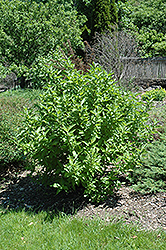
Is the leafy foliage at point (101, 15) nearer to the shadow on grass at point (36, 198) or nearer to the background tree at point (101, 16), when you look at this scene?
the background tree at point (101, 16)

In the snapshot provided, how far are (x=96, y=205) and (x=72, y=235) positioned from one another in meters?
0.67

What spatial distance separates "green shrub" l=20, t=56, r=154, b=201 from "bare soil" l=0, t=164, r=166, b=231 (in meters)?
A: 0.21

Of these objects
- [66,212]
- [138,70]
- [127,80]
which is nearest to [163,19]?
[138,70]

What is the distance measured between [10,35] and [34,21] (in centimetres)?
101

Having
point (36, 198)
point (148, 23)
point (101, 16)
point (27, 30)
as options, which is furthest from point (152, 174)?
point (148, 23)

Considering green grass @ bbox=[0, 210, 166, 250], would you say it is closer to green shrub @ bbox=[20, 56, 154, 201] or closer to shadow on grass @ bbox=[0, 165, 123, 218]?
shadow on grass @ bbox=[0, 165, 123, 218]

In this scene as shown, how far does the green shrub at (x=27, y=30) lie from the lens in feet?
28.0

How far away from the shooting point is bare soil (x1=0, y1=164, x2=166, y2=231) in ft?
10.0

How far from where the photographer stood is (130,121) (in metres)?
3.34

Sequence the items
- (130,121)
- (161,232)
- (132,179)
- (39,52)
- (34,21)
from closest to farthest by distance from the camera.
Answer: (161,232)
(130,121)
(132,179)
(34,21)
(39,52)

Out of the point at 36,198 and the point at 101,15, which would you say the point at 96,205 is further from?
the point at 101,15

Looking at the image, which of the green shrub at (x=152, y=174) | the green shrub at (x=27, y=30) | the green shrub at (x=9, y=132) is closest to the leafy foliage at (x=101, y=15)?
the green shrub at (x=27, y=30)

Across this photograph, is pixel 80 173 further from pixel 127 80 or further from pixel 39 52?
pixel 39 52

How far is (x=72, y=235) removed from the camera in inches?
111
